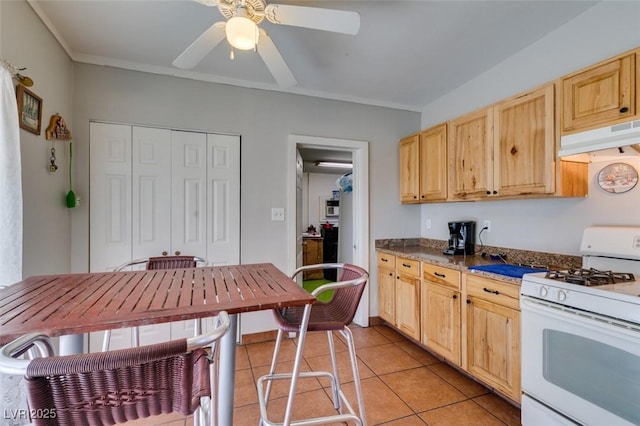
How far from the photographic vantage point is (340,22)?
1.41 m

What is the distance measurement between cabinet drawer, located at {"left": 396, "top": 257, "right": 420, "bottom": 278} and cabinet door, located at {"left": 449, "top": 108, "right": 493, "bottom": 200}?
27.9 inches

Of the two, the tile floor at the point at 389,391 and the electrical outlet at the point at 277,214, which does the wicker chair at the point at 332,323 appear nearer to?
the tile floor at the point at 389,391

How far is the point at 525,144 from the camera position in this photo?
203cm

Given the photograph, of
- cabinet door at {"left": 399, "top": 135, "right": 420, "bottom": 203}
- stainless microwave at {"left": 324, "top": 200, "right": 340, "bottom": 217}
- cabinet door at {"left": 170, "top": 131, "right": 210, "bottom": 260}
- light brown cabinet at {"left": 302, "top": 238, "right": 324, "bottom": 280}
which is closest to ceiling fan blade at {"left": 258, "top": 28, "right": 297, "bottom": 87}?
cabinet door at {"left": 170, "top": 131, "right": 210, "bottom": 260}

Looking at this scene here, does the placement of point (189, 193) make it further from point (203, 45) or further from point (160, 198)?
point (203, 45)

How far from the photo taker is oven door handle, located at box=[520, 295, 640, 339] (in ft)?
4.03

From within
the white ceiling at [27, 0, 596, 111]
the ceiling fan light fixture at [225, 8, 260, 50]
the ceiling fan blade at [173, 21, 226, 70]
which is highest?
the white ceiling at [27, 0, 596, 111]

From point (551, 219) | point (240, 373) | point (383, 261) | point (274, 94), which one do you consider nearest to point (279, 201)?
point (274, 94)

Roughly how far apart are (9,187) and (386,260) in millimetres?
2923

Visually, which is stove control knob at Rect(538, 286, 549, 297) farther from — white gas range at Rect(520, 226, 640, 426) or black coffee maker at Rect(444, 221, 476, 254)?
black coffee maker at Rect(444, 221, 476, 254)

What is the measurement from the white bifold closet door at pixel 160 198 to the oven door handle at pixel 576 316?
2.33 metres

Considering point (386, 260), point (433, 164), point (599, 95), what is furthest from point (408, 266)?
point (599, 95)

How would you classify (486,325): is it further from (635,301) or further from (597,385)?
(635,301)

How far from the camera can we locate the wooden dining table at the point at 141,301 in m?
0.91
